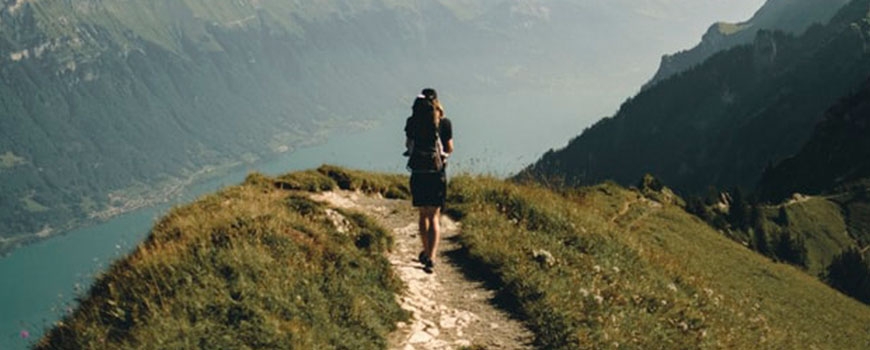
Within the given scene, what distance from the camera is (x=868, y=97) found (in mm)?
134125

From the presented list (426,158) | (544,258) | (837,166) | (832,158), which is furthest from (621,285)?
(832,158)

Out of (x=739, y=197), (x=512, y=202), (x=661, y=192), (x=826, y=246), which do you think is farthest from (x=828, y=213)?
(x=512, y=202)

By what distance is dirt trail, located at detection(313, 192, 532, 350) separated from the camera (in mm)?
11414

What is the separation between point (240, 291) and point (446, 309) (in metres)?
4.41

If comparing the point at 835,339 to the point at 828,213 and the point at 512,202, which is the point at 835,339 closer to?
the point at 512,202

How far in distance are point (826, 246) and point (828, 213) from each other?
33.9 feet

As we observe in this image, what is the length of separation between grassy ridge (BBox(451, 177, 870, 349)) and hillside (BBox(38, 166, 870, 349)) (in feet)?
0.16

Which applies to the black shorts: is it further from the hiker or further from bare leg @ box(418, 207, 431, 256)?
bare leg @ box(418, 207, 431, 256)

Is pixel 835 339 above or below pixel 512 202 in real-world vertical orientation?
below

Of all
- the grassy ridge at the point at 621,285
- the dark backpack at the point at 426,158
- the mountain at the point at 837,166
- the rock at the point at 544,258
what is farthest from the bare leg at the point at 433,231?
the mountain at the point at 837,166

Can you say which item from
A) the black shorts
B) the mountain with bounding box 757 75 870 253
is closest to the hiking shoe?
the black shorts

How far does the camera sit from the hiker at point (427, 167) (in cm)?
1502

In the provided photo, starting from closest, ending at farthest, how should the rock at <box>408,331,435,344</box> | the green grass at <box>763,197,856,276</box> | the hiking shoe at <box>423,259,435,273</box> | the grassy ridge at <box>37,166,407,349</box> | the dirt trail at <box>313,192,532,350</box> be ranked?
the grassy ridge at <box>37,166,407,349</box>
the rock at <box>408,331,435,344</box>
the dirt trail at <box>313,192,532,350</box>
the hiking shoe at <box>423,259,435,273</box>
the green grass at <box>763,197,856,276</box>

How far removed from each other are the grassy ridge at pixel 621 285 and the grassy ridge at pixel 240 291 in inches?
122
